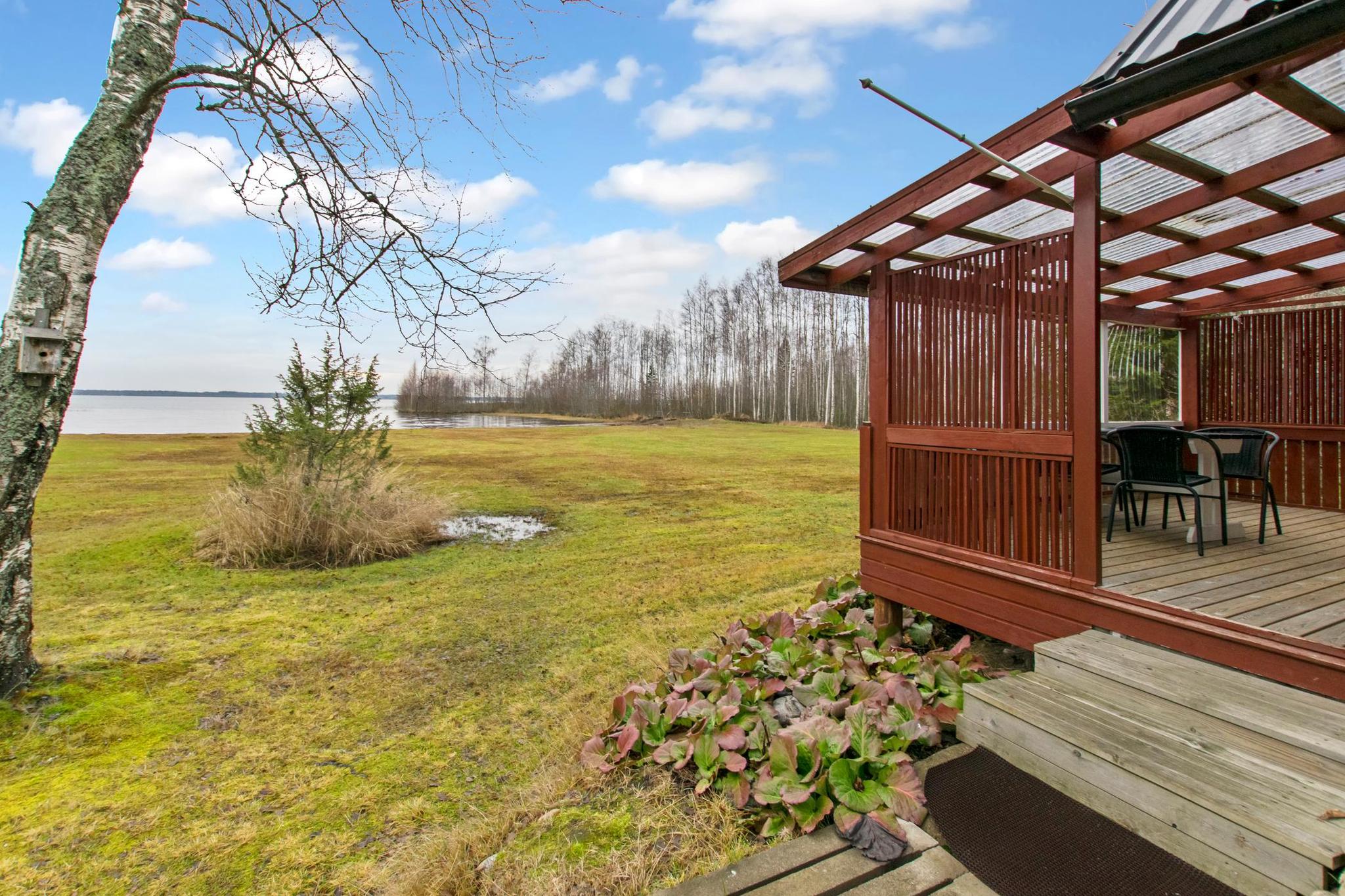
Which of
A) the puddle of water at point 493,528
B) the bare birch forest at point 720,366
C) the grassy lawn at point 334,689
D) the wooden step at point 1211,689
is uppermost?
the bare birch forest at point 720,366

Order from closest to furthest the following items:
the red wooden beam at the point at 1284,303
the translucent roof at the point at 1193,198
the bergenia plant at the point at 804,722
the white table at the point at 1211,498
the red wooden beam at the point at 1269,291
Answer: the bergenia plant at the point at 804,722, the translucent roof at the point at 1193,198, the white table at the point at 1211,498, the red wooden beam at the point at 1269,291, the red wooden beam at the point at 1284,303

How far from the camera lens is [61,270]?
320 centimetres

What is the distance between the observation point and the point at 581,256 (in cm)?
475

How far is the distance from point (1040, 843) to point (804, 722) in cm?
85

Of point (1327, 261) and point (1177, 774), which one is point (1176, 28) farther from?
point (1327, 261)

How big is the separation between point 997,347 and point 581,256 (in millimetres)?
3005

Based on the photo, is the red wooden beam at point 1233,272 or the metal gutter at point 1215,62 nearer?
the metal gutter at point 1215,62

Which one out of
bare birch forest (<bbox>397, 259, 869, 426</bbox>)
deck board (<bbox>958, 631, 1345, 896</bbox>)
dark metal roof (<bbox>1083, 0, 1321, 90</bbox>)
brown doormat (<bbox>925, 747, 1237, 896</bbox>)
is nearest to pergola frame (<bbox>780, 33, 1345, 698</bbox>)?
dark metal roof (<bbox>1083, 0, 1321, 90</bbox>)

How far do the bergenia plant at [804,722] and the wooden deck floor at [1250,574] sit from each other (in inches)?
37.3

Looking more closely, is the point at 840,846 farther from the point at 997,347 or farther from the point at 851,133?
the point at 851,133

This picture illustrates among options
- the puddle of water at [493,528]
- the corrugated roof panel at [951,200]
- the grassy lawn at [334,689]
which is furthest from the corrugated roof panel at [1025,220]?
the puddle of water at [493,528]

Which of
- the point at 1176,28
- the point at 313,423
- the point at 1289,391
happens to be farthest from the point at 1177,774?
the point at 313,423

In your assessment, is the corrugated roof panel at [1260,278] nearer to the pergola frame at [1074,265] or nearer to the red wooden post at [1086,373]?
the pergola frame at [1074,265]

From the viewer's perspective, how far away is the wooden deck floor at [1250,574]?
2.48 meters
